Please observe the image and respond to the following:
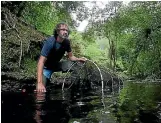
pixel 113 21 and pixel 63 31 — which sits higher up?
pixel 113 21

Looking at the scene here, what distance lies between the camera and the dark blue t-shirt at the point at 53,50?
6.68m

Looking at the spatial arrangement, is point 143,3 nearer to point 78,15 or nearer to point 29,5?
point 78,15

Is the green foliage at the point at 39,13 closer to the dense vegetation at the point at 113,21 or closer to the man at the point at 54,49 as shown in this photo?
the dense vegetation at the point at 113,21

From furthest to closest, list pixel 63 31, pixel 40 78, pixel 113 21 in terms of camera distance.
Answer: pixel 113 21 < pixel 63 31 < pixel 40 78

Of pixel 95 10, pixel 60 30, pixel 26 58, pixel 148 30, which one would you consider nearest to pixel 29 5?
pixel 26 58

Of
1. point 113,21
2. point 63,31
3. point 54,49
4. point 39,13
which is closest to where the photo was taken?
point 63,31

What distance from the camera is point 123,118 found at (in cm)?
544

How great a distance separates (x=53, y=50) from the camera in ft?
23.0

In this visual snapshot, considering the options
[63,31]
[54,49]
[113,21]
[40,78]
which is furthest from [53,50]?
[113,21]

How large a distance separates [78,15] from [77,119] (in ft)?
109

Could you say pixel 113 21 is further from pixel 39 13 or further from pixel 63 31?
pixel 63 31

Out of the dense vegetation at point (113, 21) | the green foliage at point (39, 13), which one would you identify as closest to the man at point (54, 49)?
the dense vegetation at point (113, 21)

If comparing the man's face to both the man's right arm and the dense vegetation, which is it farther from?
the dense vegetation

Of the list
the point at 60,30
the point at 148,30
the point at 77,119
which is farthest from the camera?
the point at 148,30
